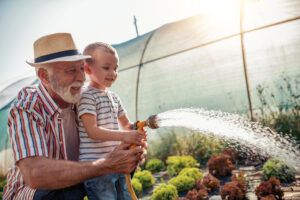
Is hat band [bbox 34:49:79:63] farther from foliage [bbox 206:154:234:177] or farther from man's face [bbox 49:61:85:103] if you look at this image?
foliage [bbox 206:154:234:177]

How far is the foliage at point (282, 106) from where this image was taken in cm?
527

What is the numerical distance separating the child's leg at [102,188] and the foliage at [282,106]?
13.3 feet

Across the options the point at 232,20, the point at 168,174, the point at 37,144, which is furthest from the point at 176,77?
the point at 37,144

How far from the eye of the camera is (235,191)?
3441 mm

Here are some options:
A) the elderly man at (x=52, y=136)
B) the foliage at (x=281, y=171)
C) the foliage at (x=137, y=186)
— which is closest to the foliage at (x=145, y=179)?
the foliage at (x=137, y=186)

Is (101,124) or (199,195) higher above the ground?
(101,124)

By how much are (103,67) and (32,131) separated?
0.76 meters

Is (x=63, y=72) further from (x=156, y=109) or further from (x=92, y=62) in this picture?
(x=156, y=109)

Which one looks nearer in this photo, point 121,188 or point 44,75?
point 44,75

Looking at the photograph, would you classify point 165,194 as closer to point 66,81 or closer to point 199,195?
point 199,195

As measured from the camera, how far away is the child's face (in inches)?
92.1

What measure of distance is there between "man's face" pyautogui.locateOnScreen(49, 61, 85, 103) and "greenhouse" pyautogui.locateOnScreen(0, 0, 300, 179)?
422cm

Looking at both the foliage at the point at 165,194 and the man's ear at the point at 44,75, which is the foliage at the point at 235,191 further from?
the man's ear at the point at 44,75

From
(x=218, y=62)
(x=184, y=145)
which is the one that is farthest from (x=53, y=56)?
(x=184, y=145)
